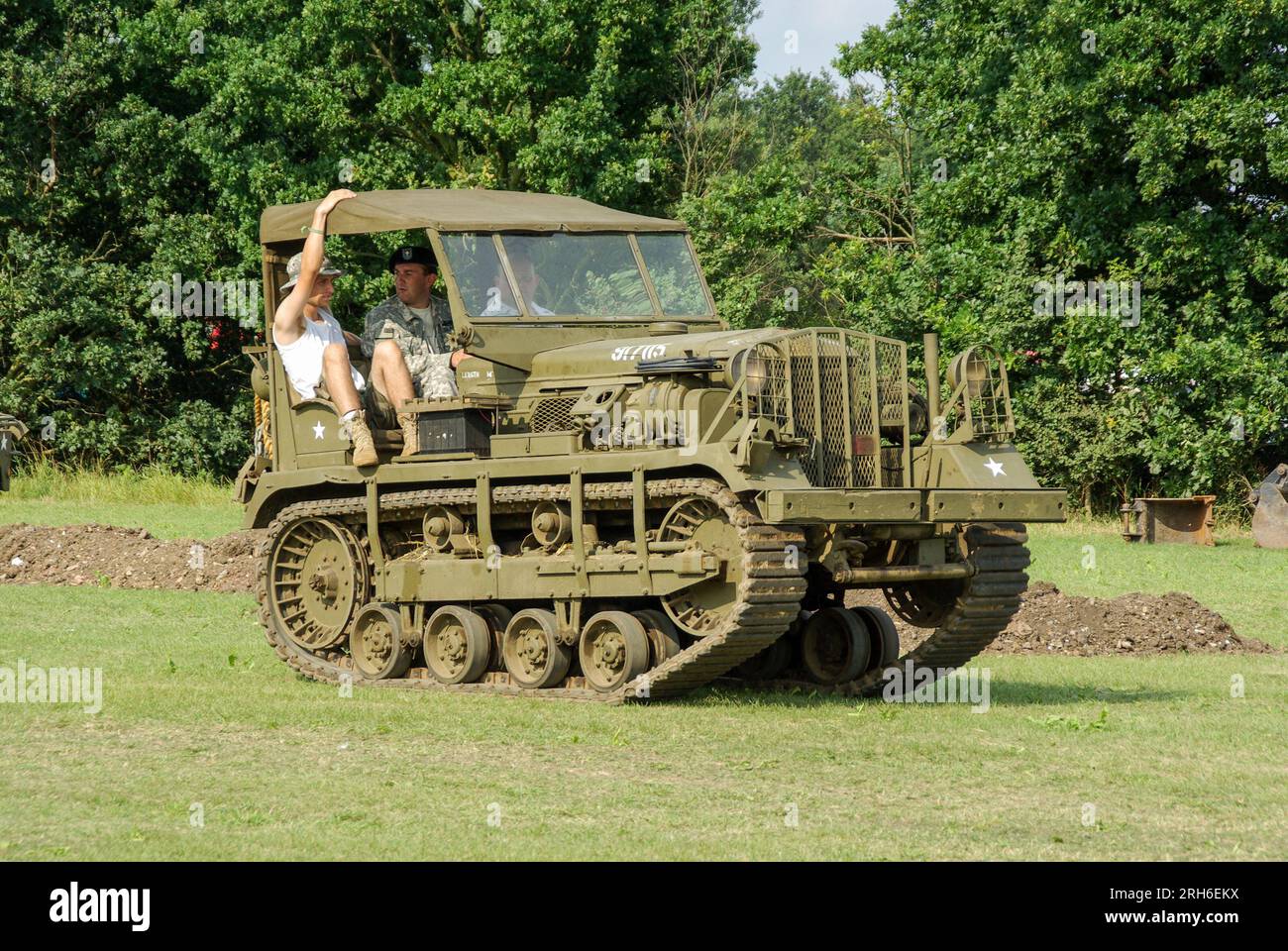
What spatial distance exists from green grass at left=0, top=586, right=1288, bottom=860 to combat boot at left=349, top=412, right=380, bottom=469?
1718mm

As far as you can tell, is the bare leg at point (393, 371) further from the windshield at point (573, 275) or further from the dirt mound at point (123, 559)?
the dirt mound at point (123, 559)

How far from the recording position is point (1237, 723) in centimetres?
1170

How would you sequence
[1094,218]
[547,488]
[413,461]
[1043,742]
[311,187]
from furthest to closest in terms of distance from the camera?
[311,187] < [1094,218] < [413,461] < [547,488] < [1043,742]

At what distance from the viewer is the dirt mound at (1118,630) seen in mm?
16438

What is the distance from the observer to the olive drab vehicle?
38.9 feet

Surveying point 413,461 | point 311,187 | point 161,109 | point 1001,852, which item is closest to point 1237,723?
point 1001,852

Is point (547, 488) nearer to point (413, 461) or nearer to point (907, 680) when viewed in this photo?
point (413, 461)

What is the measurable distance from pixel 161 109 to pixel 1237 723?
107 feet

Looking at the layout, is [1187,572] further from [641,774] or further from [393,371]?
[641,774]

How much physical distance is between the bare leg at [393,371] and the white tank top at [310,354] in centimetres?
31

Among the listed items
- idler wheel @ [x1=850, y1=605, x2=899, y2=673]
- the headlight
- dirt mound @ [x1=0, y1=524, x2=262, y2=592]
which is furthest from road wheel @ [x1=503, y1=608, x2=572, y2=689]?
dirt mound @ [x1=0, y1=524, x2=262, y2=592]

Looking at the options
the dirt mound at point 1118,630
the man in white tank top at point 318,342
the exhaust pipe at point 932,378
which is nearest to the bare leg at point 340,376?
the man in white tank top at point 318,342

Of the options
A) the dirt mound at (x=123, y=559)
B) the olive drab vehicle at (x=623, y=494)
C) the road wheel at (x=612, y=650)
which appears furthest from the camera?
the dirt mound at (x=123, y=559)

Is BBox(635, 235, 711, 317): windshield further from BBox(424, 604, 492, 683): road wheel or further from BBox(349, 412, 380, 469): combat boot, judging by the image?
BBox(424, 604, 492, 683): road wheel
